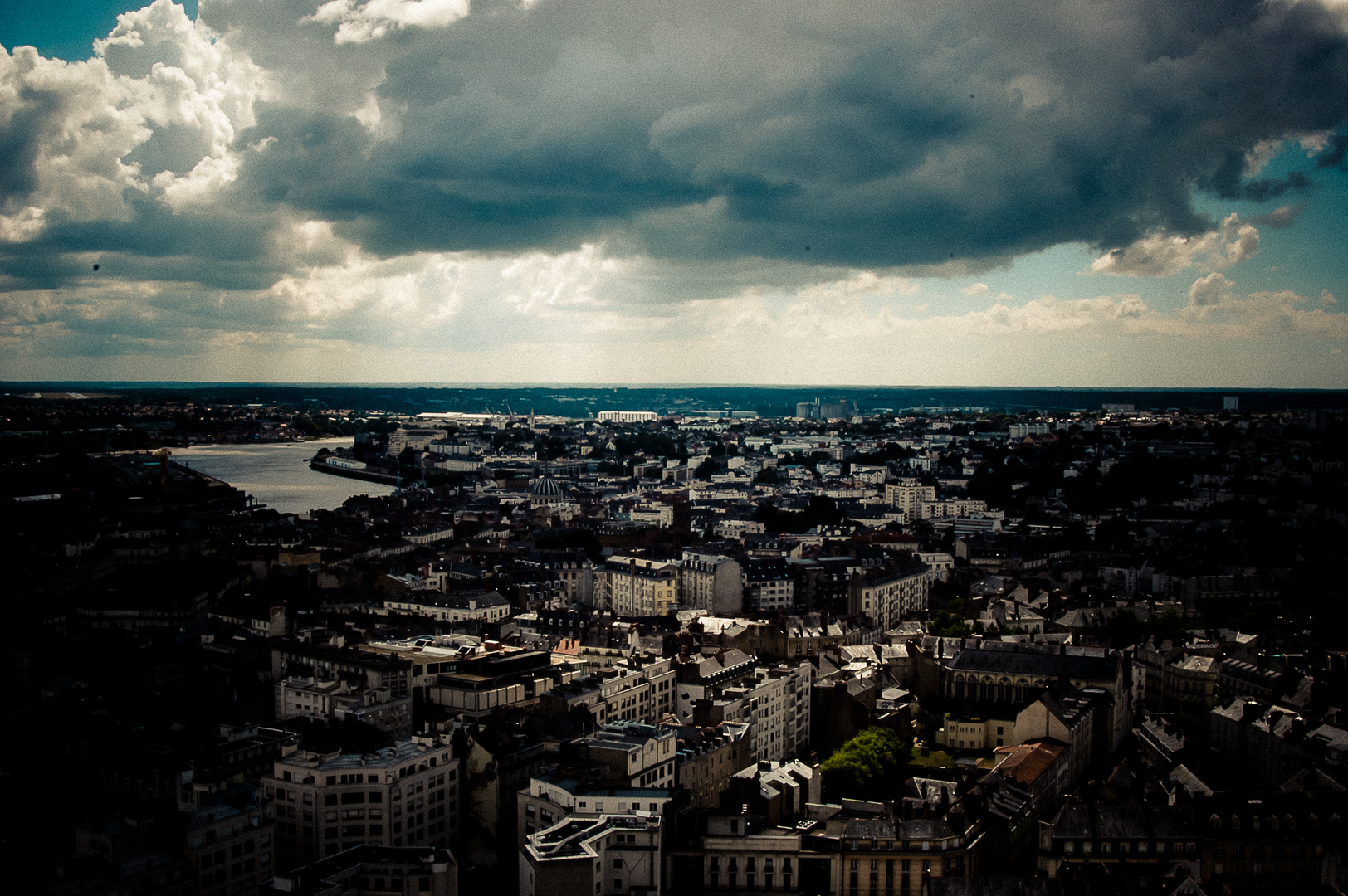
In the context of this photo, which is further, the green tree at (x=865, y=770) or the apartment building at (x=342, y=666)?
the apartment building at (x=342, y=666)

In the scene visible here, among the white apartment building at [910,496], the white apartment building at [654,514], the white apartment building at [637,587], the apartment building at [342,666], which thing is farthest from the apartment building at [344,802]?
the white apartment building at [910,496]

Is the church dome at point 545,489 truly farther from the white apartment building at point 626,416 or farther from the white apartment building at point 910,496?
the white apartment building at point 626,416

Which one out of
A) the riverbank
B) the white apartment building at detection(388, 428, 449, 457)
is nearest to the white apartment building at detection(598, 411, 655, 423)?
the white apartment building at detection(388, 428, 449, 457)

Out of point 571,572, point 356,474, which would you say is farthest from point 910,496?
point 356,474

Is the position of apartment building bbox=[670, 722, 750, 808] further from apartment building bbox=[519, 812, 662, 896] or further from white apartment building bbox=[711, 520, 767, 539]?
white apartment building bbox=[711, 520, 767, 539]

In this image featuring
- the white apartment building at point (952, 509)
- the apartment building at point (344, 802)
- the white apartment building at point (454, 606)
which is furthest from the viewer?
the white apartment building at point (952, 509)

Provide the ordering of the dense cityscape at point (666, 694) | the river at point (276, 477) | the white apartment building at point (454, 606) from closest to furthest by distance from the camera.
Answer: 1. the dense cityscape at point (666, 694)
2. the white apartment building at point (454, 606)
3. the river at point (276, 477)
